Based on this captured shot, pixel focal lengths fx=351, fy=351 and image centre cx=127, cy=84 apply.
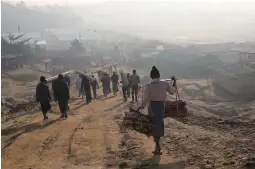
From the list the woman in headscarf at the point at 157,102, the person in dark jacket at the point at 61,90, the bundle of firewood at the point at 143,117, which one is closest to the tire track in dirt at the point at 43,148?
→ the person in dark jacket at the point at 61,90

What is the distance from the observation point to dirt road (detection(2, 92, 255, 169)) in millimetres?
6738

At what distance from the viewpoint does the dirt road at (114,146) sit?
674 centimetres

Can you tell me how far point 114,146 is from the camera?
325 inches

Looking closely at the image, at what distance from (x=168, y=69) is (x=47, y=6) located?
455 feet

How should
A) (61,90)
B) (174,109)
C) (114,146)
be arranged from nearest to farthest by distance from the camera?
(114,146) < (174,109) < (61,90)

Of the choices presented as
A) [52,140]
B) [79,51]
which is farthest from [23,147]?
[79,51]

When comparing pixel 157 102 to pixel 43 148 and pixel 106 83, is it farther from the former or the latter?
pixel 106 83

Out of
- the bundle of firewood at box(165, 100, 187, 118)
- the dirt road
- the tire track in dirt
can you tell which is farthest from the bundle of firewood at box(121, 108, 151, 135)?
the tire track in dirt

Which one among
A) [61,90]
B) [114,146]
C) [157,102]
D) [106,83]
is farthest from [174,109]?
[106,83]

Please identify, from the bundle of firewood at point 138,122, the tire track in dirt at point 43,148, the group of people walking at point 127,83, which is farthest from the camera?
the group of people walking at point 127,83

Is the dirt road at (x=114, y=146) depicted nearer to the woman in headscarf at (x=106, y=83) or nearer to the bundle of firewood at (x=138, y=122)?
the bundle of firewood at (x=138, y=122)

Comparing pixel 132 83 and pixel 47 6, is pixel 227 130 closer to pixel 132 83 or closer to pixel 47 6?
pixel 132 83

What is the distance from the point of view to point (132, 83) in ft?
54.5

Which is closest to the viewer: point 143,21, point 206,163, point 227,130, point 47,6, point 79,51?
point 206,163
